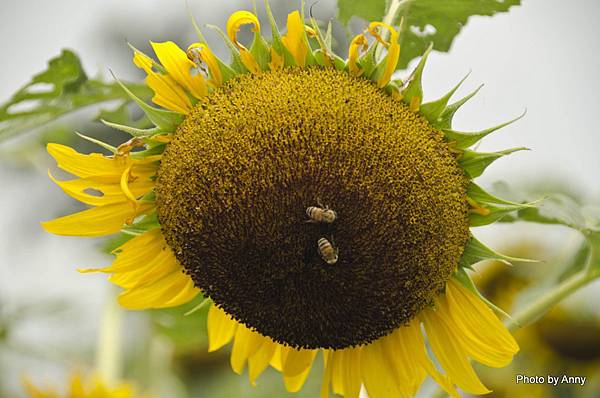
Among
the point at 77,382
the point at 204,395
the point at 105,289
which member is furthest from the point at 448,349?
the point at 204,395

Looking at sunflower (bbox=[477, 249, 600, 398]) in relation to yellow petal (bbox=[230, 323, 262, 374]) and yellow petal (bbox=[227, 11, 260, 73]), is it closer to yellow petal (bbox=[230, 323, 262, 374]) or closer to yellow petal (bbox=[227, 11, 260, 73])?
yellow petal (bbox=[230, 323, 262, 374])

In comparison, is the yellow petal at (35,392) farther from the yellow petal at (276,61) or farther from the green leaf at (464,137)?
the green leaf at (464,137)

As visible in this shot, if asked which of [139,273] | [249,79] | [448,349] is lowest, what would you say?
[448,349]

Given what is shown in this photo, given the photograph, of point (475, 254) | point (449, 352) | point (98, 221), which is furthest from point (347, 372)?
point (98, 221)

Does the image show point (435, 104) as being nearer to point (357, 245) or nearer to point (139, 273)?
point (357, 245)

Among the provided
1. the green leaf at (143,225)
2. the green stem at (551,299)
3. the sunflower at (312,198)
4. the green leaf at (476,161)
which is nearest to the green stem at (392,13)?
the sunflower at (312,198)

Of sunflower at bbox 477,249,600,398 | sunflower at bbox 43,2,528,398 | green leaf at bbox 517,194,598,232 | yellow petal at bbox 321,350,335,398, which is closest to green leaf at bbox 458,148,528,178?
sunflower at bbox 43,2,528,398
